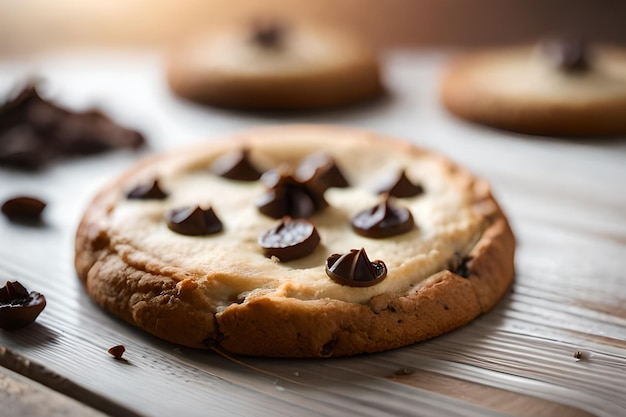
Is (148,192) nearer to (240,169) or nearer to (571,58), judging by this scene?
(240,169)

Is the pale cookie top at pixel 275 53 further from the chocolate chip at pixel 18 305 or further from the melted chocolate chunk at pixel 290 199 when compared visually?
the chocolate chip at pixel 18 305

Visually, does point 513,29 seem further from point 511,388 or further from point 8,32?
point 511,388

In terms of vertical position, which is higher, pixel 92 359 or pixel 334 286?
pixel 334 286

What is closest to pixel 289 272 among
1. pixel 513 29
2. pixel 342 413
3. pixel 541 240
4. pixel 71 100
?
pixel 342 413

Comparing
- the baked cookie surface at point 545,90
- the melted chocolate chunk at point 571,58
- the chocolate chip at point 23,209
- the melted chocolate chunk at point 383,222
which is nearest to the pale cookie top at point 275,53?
the baked cookie surface at point 545,90

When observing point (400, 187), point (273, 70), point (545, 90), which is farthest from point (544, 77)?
point (400, 187)

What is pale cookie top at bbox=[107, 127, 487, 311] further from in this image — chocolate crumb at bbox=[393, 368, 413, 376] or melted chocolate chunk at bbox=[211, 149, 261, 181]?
chocolate crumb at bbox=[393, 368, 413, 376]

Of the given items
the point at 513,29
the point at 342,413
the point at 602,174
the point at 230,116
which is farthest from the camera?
the point at 513,29
